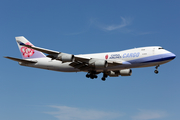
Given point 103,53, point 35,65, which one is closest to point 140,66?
point 103,53

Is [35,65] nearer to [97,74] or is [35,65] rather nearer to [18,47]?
[18,47]

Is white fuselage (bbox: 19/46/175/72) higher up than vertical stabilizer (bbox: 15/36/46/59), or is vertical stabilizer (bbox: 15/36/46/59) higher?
vertical stabilizer (bbox: 15/36/46/59)

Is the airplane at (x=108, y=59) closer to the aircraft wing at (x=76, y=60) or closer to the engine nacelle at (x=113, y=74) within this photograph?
the aircraft wing at (x=76, y=60)

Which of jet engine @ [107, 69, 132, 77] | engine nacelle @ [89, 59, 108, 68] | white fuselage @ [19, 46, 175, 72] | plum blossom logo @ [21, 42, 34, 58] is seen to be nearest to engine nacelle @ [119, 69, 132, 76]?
jet engine @ [107, 69, 132, 77]

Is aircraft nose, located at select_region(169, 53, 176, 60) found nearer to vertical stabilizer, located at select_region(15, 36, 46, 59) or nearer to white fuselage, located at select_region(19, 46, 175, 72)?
white fuselage, located at select_region(19, 46, 175, 72)

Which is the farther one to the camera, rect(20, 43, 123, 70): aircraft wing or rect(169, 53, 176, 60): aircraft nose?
rect(20, 43, 123, 70): aircraft wing

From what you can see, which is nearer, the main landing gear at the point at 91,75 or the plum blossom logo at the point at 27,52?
the main landing gear at the point at 91,75

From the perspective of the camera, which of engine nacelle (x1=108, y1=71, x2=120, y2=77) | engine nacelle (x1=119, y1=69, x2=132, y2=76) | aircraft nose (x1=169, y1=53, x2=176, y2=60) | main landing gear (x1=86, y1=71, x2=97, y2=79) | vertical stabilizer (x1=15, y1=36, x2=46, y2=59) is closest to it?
aircraft nose (x1=169, y1=53, x2=176, y2=60)

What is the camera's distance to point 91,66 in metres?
43.5

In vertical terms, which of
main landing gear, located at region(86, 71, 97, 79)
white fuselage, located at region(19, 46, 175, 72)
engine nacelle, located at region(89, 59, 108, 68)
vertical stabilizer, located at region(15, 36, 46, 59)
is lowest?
main landing gear, located at region(86, 71, 97, 79)

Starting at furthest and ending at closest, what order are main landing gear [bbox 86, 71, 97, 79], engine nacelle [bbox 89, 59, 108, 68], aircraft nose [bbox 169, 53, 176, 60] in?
main landing gear [bbox 86, 71, 97, 79]
engine nacelle [bbox 89, 59, 108, 68]
aircraft nose [bbox 169, 53, 176, 60]

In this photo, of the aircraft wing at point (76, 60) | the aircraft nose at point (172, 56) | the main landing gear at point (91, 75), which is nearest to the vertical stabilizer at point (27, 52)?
the aircraft wing at point (76, 60)

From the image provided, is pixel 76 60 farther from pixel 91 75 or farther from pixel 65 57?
pixel 91 75

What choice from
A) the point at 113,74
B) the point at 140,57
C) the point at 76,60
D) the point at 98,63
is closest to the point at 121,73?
the point at 113,74
